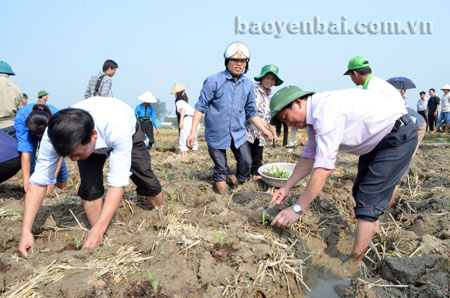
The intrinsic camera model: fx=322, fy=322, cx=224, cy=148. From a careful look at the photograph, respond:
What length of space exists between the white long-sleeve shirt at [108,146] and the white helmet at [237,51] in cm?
206

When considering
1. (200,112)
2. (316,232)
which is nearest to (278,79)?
(200,112)

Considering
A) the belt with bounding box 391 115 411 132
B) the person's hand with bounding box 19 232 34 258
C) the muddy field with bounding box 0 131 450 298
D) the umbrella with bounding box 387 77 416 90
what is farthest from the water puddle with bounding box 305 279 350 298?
the umbrella with bounding box 387 77 416 90

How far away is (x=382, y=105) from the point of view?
2.50m

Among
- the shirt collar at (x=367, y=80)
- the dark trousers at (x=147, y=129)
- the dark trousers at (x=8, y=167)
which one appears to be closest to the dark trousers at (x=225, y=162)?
the shirt collar at (x=367, y=80)

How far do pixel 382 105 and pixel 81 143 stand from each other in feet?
7.33

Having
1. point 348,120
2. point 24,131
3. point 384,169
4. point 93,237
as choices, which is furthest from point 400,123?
point 24,131

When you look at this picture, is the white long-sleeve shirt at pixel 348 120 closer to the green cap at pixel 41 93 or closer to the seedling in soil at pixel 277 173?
the seedling in soil at pixel 277 173

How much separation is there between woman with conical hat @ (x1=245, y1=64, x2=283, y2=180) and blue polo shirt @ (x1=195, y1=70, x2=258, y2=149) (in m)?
0.48

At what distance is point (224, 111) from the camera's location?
446 cm

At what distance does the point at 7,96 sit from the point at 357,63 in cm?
532

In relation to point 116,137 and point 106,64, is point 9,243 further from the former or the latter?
point 106,64

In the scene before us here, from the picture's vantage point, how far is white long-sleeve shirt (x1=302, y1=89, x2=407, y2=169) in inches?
88.1

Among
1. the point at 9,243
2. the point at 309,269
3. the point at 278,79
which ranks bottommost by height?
the point at 309,269

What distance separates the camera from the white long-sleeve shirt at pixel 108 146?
2492 millimetres
